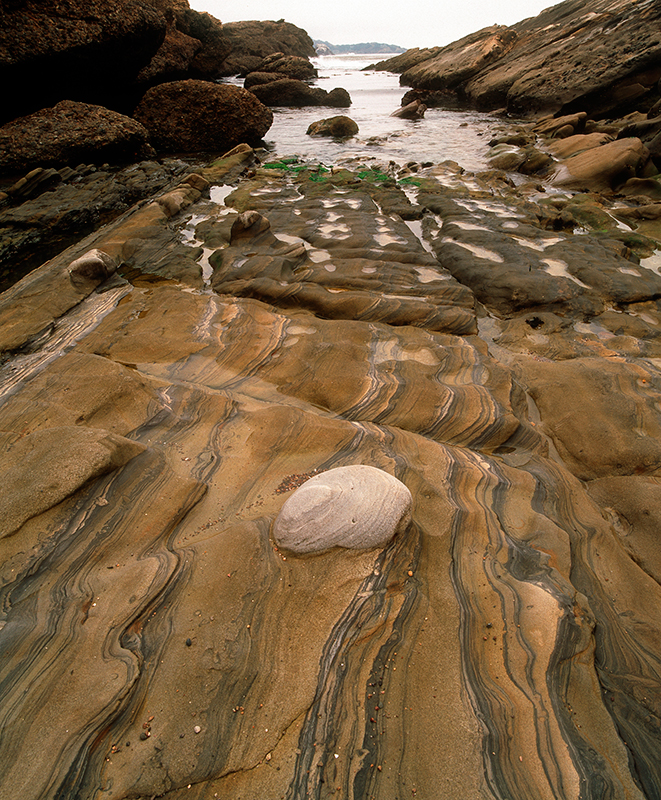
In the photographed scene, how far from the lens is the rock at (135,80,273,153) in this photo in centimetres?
1491

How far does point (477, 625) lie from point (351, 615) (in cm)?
69

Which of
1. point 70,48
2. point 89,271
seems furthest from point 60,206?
point 70,48

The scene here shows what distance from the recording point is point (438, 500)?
123 inches

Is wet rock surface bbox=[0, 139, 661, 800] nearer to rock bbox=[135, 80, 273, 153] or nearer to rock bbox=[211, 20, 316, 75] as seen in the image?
rock bbox=[135, 80, 273, 153]

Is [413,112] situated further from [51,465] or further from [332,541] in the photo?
[332,541]

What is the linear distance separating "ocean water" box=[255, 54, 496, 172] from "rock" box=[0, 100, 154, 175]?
468 cm

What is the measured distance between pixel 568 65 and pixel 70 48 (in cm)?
1765

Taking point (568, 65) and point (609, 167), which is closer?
point (609, 167)

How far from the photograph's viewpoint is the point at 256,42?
4106cm

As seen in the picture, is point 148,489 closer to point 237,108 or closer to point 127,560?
point 127,560

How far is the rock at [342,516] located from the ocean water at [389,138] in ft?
41.7

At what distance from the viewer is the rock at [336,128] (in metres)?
17.5

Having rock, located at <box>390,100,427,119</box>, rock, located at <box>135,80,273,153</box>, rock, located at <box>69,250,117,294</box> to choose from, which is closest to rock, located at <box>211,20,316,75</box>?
rock, located at <box>390,100,427,119</box>

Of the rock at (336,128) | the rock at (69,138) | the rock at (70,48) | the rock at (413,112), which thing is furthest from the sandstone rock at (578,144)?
the rock at (70,48)
